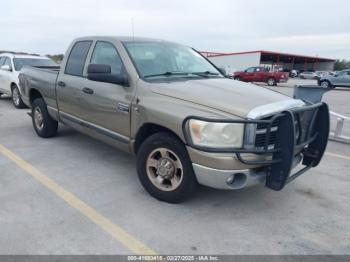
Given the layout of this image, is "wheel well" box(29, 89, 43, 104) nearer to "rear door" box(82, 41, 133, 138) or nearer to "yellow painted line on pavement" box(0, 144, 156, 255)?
"yellow painted line on pavement" box(0, 144, 156, 255)

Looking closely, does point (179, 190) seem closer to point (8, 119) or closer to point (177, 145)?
point (177, 145)

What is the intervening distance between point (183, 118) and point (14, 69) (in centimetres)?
872

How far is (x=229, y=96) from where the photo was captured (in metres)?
3.45

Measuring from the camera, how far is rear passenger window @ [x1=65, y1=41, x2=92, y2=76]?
4871mm

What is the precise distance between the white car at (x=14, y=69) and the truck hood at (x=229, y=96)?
7.47 m

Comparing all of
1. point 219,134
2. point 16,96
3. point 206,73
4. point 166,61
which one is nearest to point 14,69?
point 16,96

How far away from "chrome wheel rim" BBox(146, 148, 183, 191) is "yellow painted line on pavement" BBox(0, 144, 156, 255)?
718mm

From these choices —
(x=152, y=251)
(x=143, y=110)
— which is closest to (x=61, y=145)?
(x=143, y=110)

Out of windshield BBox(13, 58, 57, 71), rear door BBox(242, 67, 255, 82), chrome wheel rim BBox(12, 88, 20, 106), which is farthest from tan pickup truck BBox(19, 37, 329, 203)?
rear door BBox(242, 67, 255, 82)

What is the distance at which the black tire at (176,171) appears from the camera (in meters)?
3.34

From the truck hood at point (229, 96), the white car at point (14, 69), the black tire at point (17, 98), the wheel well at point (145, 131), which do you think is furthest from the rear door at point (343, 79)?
the wheel well at point (145, 131)

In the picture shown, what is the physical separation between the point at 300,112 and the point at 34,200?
3.10m

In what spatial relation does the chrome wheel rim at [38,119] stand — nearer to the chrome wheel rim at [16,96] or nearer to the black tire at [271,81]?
the chrome wheel rim at [16,96]

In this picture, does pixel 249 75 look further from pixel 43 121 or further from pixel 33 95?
pixel 43 121
